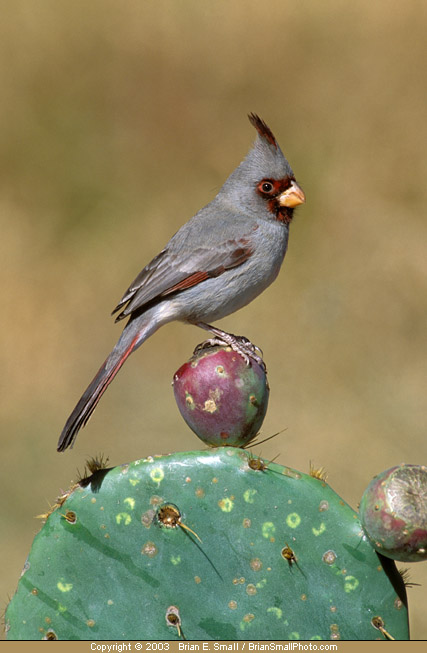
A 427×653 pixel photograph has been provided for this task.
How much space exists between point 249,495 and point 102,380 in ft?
2.77

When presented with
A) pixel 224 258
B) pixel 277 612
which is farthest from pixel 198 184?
pixel 277 612

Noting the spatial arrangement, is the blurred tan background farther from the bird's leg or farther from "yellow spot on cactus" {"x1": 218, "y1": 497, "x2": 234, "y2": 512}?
"yellow spot on cactus" {"x1": 218, "y1": 497, "x2": 234, "y2": 512}

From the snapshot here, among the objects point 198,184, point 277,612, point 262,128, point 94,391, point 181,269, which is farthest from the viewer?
point 198,184

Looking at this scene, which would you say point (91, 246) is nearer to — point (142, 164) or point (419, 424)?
point (142, 164)

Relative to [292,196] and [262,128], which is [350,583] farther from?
[262,128]

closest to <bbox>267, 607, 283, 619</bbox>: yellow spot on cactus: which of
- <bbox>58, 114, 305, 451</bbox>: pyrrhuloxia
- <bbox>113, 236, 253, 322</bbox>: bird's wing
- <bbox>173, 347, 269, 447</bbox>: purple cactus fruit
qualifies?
<bbox>173, 347, 269, 447</bbox>: purple cactus fruit

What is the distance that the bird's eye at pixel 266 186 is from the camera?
3.62 metres

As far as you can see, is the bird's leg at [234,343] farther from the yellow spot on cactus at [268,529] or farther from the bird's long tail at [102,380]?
the yellow spot on cactus at [268,529]

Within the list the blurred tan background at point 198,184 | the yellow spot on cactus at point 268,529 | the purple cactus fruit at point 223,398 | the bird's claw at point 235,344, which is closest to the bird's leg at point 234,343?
the bird's claw at point 235,344

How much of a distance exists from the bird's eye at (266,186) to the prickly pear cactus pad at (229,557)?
1490mm

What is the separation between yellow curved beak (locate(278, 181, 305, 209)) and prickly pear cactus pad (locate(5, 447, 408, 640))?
56.1 inches

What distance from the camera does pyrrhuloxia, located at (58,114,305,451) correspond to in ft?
11.0

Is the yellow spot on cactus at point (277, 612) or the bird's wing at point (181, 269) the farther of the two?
the bird's wing at point (181, 269)

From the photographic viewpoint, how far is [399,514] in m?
2.27
